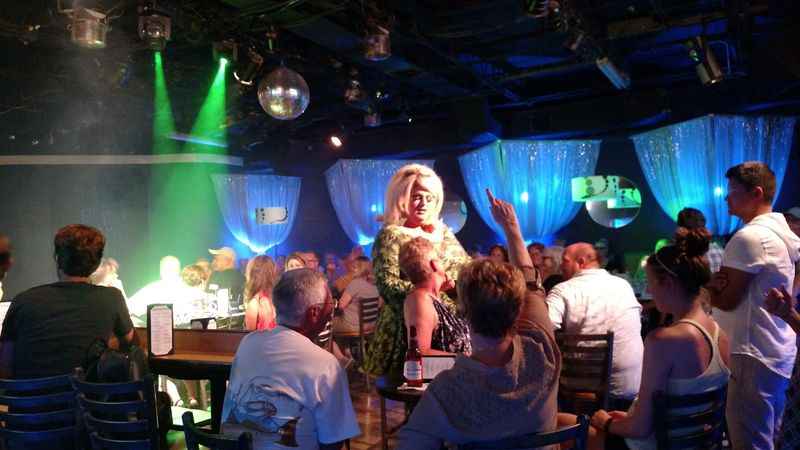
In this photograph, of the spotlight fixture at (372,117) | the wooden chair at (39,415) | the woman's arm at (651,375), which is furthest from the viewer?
the spotlight fixture at (372,117)

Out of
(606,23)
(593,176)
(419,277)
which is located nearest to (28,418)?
(419,277)

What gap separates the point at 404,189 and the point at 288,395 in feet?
4.77

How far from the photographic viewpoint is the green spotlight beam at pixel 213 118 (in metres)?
8.02

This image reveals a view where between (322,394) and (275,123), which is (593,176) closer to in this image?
(275,123)

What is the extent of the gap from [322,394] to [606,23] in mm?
6059

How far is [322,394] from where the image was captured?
5.95 ft

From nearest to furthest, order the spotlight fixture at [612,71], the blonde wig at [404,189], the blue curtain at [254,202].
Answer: the blonde wig at [404,189] → the spotlight fixture at [612,71] → the blue curtain at [254,202]

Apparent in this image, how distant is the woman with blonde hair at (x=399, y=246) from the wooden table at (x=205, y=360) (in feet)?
2.36

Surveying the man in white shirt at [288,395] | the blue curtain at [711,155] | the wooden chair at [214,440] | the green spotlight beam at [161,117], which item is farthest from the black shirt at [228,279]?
the wooden chair at [214,440]

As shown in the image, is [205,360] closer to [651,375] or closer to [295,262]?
[651,375]

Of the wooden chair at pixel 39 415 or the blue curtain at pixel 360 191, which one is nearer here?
the wooden chair at pixel 39 415

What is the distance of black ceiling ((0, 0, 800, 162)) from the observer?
565cm

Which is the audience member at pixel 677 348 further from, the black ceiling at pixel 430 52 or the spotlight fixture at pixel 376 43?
the spotlight fixture at pixel 376 43

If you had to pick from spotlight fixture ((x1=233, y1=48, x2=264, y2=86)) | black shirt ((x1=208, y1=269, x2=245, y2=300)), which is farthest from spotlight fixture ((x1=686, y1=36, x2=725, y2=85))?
black shirt ((x1=208, y1=269, x2=245, y2=300))
